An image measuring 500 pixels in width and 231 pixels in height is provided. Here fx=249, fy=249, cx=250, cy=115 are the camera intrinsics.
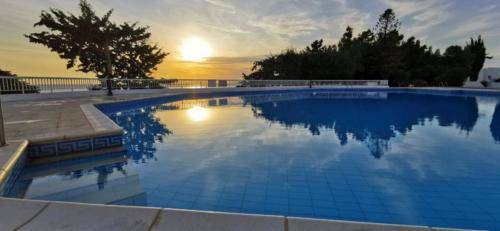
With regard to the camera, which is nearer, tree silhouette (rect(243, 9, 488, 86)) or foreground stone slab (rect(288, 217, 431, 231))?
foreground stone slab (rect(288, 217, 431, 231))

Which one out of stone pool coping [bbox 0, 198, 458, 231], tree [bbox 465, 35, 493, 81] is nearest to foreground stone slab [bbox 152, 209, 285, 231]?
stone pool coping [bbox 0, 198, 458, 231]

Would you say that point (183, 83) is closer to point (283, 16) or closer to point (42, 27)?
point (283, 16)

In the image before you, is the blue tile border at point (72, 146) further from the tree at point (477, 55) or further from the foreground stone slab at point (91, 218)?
the tree at point (477, 55)

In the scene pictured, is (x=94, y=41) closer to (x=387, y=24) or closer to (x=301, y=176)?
(x=301, y=176)

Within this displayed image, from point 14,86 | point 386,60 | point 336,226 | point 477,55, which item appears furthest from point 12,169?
point 477,55

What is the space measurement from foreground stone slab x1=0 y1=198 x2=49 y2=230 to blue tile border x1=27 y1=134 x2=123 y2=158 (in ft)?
6.15

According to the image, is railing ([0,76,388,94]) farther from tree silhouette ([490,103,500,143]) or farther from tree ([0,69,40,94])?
tree silhouette ([490,103,500,143])

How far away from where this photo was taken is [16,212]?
1.47 m

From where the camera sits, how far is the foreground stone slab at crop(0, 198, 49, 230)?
135 cm

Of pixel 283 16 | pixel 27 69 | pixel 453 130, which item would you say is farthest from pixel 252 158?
pixel 27 69

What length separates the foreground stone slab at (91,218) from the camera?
4.32 feet

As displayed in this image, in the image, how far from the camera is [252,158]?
357 centimetres

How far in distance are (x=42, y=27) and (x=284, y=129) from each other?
18.8 meters

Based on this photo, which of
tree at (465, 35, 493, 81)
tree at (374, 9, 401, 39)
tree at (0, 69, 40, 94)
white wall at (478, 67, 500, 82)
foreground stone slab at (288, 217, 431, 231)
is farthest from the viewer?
tree at (465, 35, 493, 81)
